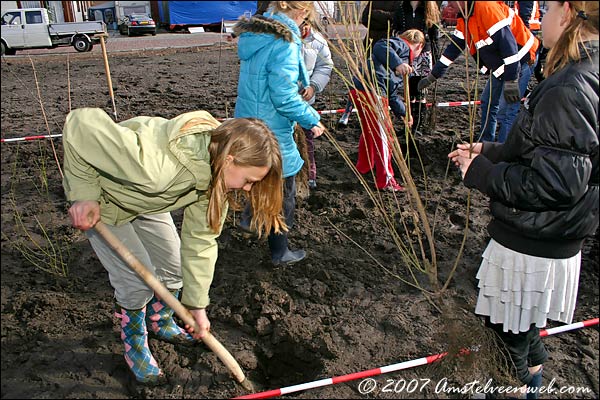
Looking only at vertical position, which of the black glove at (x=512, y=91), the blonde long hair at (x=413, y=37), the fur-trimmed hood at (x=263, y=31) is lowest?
the black glove at (x=512, y=91)

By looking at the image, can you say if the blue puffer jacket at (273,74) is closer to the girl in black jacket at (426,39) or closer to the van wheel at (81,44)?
the van wheel at (81,44)

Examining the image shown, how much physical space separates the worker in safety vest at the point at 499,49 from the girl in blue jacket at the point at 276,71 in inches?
63.4

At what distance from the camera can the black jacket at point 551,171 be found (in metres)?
1.65

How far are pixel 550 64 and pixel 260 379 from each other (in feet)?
6.21

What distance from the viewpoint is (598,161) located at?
1.77 meters

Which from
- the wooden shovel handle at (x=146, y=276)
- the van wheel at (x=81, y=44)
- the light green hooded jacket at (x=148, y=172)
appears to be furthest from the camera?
the van wheel at (x=81, y=44)

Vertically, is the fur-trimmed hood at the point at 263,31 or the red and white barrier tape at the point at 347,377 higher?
the fur-trimmed hood at the point at 263,31

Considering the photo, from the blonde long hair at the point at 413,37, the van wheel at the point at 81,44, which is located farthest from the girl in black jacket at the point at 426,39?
the van wheel at the point at 81,44

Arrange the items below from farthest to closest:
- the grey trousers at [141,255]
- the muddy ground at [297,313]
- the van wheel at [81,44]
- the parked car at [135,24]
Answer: the parked car at [135,24] → the van wheel at [81,44] → the muddy ground at [297,313] → the grey trousers at [141,255]

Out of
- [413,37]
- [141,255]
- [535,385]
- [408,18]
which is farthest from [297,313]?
[408,18]

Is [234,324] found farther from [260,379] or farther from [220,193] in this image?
[220,193]

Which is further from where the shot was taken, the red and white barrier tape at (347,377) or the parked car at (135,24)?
the parked car at (135,24)

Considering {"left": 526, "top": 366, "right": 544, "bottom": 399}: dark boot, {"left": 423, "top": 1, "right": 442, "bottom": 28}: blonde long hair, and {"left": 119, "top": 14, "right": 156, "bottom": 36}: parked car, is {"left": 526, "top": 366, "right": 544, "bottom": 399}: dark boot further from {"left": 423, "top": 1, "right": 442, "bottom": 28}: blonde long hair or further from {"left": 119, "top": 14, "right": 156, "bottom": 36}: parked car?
{"left": 119, "top": 14, "right": 156, "bottom": 36}: parked car

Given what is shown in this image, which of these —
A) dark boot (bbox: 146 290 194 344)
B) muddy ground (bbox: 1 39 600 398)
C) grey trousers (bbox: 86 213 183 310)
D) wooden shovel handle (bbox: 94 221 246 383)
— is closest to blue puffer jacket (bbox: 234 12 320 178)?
muddy ground (bbox: 1 39 600 398)
